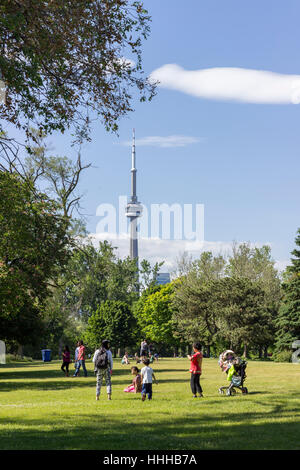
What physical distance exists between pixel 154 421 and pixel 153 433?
2.01m

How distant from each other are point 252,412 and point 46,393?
10.5m

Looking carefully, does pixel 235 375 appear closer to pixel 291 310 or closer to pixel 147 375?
pixel 147 375

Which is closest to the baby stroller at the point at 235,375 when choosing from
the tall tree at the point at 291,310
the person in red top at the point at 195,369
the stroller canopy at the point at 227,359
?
the stroller canopy at the point at 227,359

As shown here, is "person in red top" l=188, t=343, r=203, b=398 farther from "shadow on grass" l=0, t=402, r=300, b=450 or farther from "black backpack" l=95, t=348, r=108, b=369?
"shadow on grass" l=0, t=402, r=300, b=450

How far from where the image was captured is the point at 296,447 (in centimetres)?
1086

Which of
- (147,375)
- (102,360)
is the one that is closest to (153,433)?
Answer: (147,375)

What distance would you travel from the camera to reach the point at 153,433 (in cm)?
1263

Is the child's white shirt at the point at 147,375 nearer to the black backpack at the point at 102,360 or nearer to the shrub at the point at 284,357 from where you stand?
the black backpack at the point at 102,360

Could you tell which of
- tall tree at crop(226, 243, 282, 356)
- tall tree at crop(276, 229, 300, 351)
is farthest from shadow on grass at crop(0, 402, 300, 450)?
tall tree at crop(226, 243, 282, 356)

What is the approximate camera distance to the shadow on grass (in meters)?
11.2

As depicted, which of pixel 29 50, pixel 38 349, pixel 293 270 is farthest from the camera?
pixel 38 349

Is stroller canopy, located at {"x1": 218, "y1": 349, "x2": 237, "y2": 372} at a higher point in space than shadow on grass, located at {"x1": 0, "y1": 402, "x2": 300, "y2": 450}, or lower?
higher
